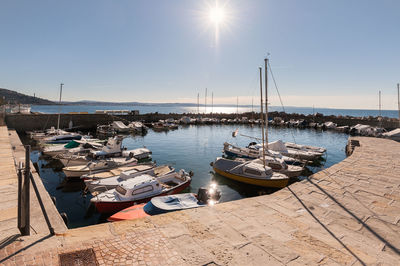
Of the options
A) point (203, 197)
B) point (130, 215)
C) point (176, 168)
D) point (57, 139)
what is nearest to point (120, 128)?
point (57, 139)

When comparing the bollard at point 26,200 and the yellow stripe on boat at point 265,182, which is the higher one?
the bollard at point 26,200

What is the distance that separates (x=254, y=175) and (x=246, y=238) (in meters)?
11.6

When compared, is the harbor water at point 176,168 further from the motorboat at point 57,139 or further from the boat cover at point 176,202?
the boat cover at point 176,202

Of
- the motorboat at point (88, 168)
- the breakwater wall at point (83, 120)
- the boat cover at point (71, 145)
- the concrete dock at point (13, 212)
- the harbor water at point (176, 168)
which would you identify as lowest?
the harbor water at point (176, 168)


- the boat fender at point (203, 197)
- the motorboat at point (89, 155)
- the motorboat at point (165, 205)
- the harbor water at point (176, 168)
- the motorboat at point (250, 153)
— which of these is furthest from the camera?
the motorboat at point (250, 153)

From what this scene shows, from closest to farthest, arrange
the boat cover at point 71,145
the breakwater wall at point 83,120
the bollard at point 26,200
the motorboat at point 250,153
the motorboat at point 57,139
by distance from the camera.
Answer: the bollard at point 26,200
the motorboat at point 250,153
the boat cover at point 71,145
the motorboat at point 57,139
the breakwater wall at point 83,120

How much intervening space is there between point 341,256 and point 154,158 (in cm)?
2543

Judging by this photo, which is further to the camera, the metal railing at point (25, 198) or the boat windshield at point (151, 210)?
the boat windshield at point (151, 210)

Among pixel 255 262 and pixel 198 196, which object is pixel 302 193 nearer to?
pixel 198 196

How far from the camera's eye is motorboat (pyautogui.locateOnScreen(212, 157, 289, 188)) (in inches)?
691

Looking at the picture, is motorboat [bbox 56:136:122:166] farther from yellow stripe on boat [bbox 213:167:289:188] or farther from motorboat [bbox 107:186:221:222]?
yellow stripe on boat [bbox 213:167:289:188]

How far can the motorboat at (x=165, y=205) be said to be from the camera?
1066 centimetres

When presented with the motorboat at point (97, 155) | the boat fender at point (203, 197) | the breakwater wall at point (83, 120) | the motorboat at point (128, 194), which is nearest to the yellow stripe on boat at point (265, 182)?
the motorboat at point (128, 194)

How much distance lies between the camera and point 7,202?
9289 millimetres
